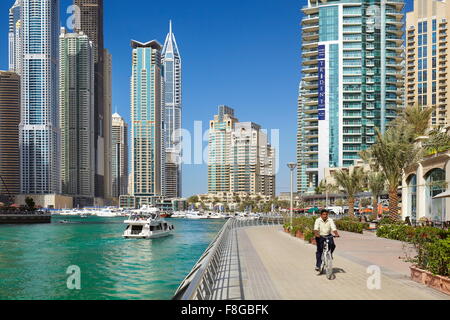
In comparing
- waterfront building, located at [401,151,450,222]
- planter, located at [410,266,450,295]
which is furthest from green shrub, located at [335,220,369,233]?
planter, located at [410,266,450,295]

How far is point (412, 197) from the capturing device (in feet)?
159

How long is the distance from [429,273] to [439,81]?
17176cm

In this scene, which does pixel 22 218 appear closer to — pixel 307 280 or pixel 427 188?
pixel 427 188

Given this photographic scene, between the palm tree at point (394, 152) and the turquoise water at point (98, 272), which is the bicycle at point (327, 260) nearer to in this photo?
the turquoise water at point (98, 272)

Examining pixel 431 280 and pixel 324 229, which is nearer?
pixel 431 280

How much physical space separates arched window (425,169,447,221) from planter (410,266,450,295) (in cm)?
2826

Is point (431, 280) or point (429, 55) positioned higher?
point (429, 55)

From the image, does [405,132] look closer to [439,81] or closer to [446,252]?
[446,252]

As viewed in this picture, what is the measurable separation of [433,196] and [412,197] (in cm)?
859

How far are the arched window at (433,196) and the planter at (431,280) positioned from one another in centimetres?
2826

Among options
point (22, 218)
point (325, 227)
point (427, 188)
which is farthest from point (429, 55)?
point (325, 227)

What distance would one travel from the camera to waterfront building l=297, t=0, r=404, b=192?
405ft

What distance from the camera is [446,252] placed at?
39.3ft

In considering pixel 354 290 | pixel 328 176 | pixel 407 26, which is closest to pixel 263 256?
pixel 354 290
